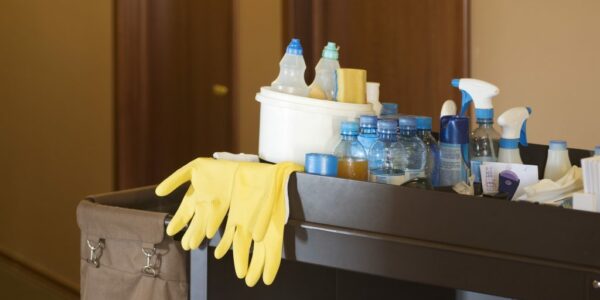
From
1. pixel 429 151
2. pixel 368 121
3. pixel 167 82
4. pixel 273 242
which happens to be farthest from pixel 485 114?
pixel 167 82

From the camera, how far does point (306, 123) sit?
1.40 meters

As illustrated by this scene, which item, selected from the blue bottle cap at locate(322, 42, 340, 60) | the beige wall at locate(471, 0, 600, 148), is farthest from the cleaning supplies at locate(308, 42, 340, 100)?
the beige wall at locate(471, 0, 600, 148)

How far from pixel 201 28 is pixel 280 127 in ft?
6.57

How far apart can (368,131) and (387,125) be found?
0.03 m

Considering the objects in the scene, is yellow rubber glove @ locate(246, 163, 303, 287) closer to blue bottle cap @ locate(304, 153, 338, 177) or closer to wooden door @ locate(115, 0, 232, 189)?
blue bottle cap @ locate(304, 153, 338, 177)

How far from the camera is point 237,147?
3498 millimetres

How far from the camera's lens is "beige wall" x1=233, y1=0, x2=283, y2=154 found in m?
3.27

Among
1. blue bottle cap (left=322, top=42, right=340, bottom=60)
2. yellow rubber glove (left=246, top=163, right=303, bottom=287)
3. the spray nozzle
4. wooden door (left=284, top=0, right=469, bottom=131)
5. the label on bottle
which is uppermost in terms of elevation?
wooden door (left=284, top=0, right=469, bottom=131)

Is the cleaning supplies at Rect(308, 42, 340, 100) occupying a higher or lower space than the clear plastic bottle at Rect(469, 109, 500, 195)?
higher

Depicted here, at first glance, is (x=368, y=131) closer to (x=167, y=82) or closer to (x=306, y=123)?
(x=306, y=123)

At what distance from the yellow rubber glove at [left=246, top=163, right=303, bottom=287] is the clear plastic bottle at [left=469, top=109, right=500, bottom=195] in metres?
0.34

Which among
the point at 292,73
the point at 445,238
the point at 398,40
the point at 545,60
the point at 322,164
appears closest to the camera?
the point at 445,238

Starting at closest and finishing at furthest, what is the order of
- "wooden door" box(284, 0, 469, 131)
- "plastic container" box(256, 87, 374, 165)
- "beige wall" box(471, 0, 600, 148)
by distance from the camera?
1. "plastic container" box(256, 87, 374, 165)
2. "beige wall" box(471, 0, 600, 148)
3. "wooden door" box(284, 0, 469, 131)

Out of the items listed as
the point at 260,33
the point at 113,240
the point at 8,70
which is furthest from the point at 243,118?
the point at 113,240
